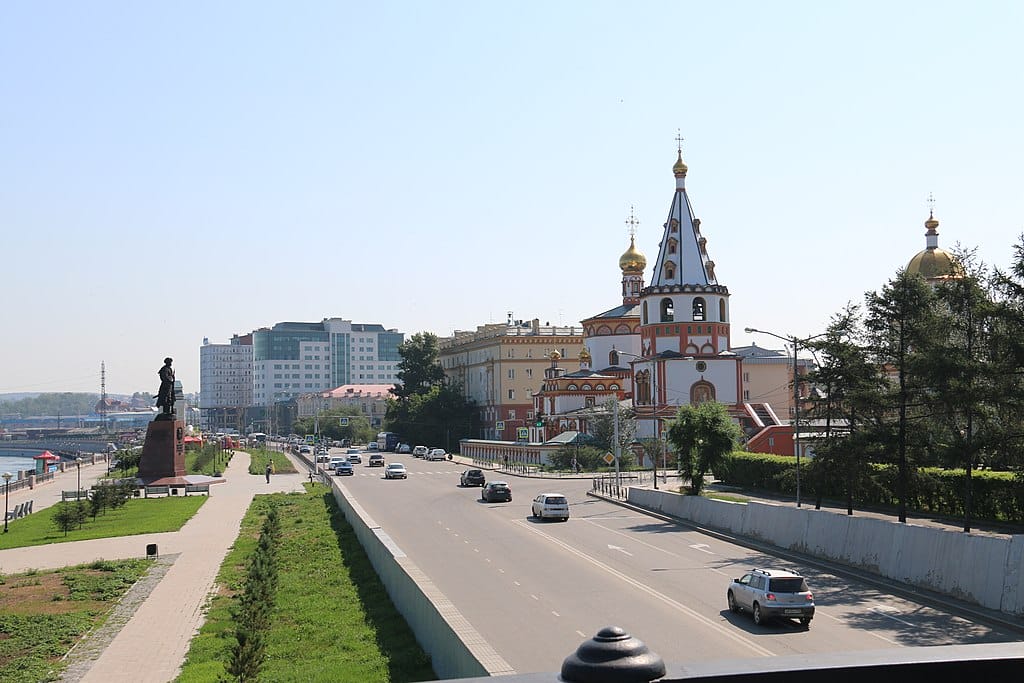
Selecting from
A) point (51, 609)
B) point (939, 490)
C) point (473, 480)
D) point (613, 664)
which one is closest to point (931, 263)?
point (473, 480)

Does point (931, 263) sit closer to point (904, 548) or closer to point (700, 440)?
point (700, 440)

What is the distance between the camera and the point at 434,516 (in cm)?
4231

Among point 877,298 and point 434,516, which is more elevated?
point 877,298

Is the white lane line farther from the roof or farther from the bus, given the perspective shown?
the bus

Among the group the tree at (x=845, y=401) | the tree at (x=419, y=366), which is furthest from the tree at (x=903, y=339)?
the tree at (x=419, y=366)

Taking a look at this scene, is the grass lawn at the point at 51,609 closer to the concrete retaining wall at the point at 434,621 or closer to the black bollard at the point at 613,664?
the concrete retaining wall at the point at 434,621

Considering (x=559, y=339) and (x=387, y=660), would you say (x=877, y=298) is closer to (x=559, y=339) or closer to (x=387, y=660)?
(x=387, y=660)

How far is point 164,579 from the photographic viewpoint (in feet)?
102

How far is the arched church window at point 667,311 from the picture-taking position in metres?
74.8

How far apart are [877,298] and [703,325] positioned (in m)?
42.9

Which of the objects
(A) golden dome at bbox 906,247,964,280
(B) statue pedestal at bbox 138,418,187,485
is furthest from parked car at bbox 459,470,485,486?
(A) golden dome at bbox 906,247,964,280

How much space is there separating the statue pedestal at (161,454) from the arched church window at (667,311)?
111 ft

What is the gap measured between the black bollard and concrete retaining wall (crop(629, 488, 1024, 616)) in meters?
18.8

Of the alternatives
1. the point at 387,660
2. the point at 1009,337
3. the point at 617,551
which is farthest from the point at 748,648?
the point at 617,551
